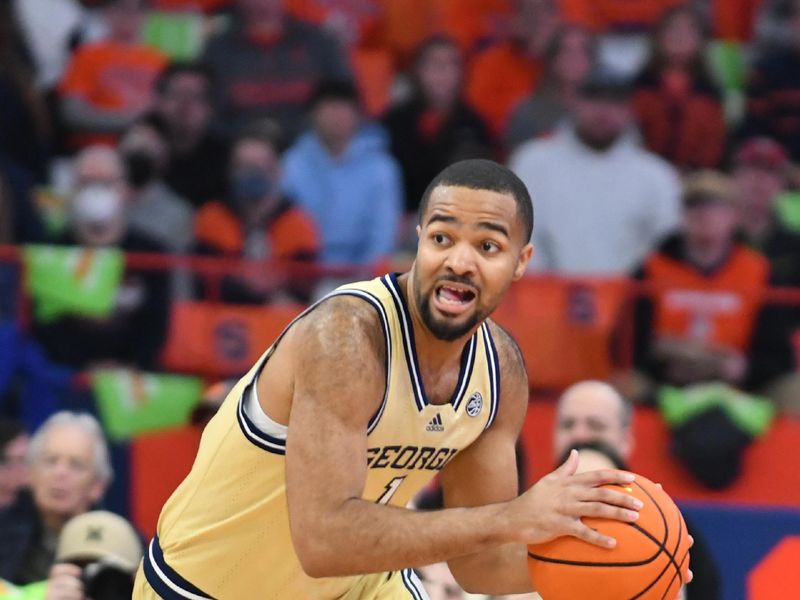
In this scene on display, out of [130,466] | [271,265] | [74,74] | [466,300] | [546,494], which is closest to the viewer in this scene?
[546,494]

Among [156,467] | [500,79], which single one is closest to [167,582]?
[156,467]

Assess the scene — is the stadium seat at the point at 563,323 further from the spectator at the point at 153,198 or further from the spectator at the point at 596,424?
the spectator at the point at 153,198

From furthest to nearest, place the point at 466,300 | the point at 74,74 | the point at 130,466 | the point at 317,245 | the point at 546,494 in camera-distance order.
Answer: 1. the point at 74,74
2. the point at 317,245
3. the point at 130,466
4. the point at 466,300
5. the point at 546,494

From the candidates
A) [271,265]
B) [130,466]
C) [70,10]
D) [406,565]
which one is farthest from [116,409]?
[406,565]

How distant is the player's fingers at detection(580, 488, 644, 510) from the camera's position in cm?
443

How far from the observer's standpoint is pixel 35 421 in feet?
29.4

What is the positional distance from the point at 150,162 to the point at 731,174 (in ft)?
12.2

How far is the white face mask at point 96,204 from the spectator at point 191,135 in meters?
0.69

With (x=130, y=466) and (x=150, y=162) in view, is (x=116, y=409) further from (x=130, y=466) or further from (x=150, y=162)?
(x=150, y=162)

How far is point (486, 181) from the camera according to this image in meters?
4.70

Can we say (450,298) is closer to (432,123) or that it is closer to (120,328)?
(120,328)

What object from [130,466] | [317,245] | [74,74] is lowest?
[130,466]

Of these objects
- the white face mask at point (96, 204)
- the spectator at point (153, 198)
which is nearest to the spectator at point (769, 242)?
the spectator at point (153, 198)

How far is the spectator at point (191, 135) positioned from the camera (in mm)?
10406
